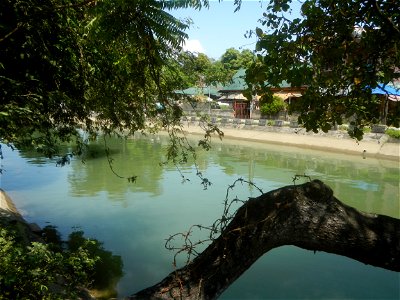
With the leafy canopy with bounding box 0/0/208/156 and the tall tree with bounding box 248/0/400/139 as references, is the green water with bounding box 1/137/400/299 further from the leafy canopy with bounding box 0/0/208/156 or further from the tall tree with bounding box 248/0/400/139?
the tall tree with bounding box 248/0/400/139

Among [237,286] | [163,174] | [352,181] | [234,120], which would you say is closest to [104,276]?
[237,286]

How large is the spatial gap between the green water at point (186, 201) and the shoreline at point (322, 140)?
2.16ft

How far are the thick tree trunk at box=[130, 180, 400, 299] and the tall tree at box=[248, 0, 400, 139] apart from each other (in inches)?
42.0

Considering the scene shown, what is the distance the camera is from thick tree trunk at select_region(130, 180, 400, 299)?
2.19 metres

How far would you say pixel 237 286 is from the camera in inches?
213

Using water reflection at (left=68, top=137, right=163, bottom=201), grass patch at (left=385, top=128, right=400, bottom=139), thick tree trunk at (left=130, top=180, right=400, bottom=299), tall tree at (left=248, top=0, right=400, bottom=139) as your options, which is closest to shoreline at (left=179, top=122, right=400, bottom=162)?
grass patch at (left=385, top=128, right=400, bottom=139)

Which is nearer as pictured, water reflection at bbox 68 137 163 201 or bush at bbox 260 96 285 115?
water reflection at bbox 68 137 163 201

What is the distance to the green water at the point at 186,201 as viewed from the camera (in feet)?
18.4

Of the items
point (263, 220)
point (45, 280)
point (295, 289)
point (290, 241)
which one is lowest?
point (295, 289)

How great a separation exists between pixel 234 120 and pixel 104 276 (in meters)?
19.4

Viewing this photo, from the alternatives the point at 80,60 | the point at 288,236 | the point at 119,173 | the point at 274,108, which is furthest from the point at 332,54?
the point at 274,108

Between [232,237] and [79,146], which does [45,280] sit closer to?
[232,237]

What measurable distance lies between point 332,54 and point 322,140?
54.3 ft

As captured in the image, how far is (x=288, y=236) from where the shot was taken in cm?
225
